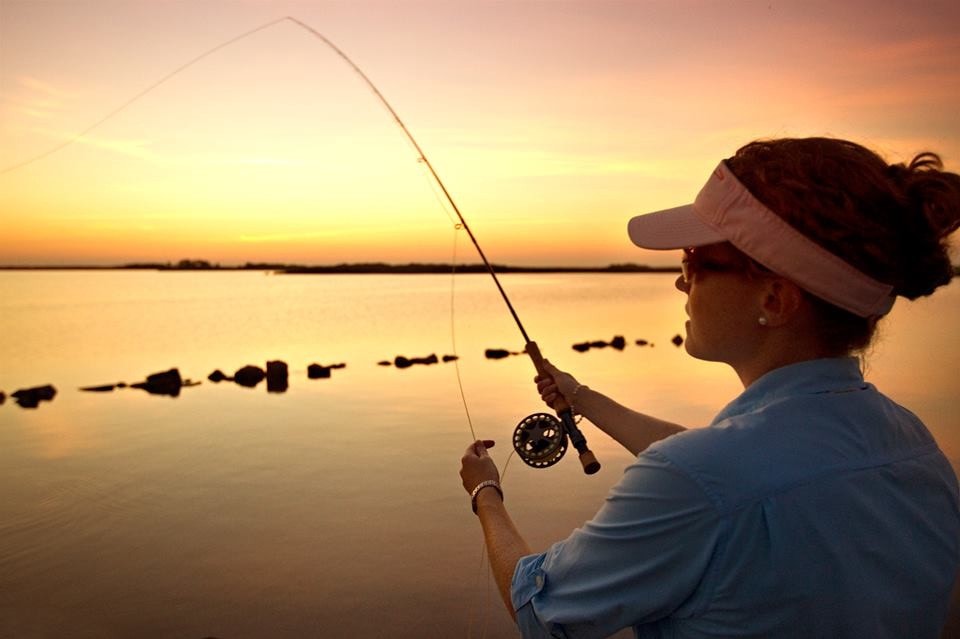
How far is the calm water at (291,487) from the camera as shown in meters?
5.15

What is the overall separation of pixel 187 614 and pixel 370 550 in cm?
145

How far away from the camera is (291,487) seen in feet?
25.8

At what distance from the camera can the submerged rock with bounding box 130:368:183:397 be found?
1342 centimetres

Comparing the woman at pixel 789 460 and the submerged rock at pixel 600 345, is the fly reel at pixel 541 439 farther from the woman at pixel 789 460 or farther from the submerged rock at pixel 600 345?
the submerged rock at pixel 600 345

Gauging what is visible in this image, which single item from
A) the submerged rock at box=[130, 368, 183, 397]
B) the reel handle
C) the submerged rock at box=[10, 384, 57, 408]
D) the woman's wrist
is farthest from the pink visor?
the submerged rock at box=[10, 384, 57, 408]

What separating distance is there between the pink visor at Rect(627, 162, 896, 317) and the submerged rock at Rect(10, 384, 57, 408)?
43.0 feet

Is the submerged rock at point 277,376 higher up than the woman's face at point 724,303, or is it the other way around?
the woman's face at point 724,303

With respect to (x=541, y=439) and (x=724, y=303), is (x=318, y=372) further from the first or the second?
(x=724, y=303)

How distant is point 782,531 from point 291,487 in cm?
718

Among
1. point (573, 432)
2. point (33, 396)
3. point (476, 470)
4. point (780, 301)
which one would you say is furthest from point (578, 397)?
point (33, 396)

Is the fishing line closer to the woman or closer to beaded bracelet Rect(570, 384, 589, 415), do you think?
beaded bracelet Rect(570, 384, 589, 415)

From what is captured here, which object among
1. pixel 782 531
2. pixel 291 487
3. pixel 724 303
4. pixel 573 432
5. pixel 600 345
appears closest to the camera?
pixel 782 531

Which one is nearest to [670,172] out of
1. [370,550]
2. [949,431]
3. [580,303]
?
[949,431]

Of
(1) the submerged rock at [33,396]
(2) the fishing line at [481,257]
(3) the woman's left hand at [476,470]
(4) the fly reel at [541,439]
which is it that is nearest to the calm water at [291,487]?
(1) the submerged rock at [33,396]
